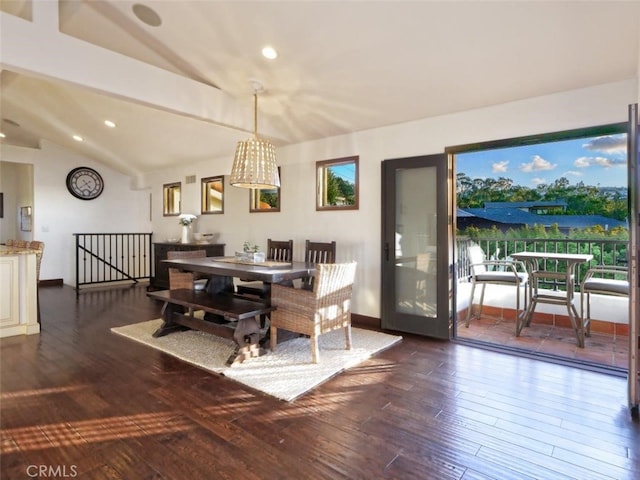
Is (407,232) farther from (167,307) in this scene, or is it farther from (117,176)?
(117,176)

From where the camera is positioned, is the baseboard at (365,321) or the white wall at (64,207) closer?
the baseboard at (365,321)

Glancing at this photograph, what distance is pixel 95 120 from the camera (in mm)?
5738

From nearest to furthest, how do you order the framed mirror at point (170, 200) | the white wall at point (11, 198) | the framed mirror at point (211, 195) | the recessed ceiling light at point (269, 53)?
the recessed ceiling light at point (269, 53) < the framed mirror at point (211, 195) < the framed mirror at point (170, 200) < the white wall at point (11, 198)

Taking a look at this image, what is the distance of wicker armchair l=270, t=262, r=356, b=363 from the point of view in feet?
10.0

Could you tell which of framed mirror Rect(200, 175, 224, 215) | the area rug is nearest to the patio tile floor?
the area rug

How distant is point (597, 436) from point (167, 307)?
12.5ft

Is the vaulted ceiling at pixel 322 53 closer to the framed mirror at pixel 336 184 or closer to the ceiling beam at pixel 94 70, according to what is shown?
the ceiling beam at pixel 94 70

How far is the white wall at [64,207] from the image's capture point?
24.2 feet

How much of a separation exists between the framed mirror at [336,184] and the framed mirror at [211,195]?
2354 millimetres

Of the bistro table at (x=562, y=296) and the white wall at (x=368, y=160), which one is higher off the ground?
the white wall at (x=368, y=160)

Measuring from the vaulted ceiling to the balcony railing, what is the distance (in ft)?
8.58

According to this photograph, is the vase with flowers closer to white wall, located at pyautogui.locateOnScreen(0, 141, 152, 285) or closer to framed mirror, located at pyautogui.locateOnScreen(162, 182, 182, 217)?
framed mirror, located at pyautogui.locateOnScreen(162, 182, 182, 217)

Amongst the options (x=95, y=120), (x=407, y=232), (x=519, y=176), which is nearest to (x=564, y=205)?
(x=519, y=176)

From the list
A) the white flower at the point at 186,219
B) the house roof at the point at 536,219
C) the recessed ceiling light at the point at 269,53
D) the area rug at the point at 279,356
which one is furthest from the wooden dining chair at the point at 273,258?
the house roof at the point at 536,219
